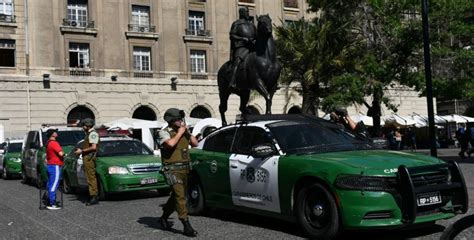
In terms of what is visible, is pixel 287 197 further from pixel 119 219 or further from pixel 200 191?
pixel 119 219

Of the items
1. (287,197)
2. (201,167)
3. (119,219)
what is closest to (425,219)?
(287,197)

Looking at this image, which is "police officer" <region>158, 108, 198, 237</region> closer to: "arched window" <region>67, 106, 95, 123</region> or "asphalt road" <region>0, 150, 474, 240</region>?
"asphalt road" <region>0, 150, 474, 240</region>

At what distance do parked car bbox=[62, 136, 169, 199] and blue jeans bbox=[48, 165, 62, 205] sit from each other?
130cm

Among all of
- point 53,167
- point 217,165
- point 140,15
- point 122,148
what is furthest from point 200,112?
point 217,165

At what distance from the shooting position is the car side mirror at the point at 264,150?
816cm

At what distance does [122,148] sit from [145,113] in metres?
25.3

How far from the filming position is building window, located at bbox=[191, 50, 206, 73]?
4150 centimetres

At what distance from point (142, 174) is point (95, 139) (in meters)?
1.36

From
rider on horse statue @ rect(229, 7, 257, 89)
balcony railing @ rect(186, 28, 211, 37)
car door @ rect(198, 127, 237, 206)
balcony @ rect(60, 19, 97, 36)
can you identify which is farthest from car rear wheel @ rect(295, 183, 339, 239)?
balcony railing @ rect(186, 28, 211, 37)

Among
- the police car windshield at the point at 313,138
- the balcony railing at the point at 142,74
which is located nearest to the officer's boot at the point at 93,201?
the police car windshield at the point at 313,138

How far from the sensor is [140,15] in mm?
39562

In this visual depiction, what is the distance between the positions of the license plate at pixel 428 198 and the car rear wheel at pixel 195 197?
13.1 feet

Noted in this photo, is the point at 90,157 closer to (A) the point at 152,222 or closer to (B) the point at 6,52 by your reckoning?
(A) the point at 152,222

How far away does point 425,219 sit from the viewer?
6992 millimetres
